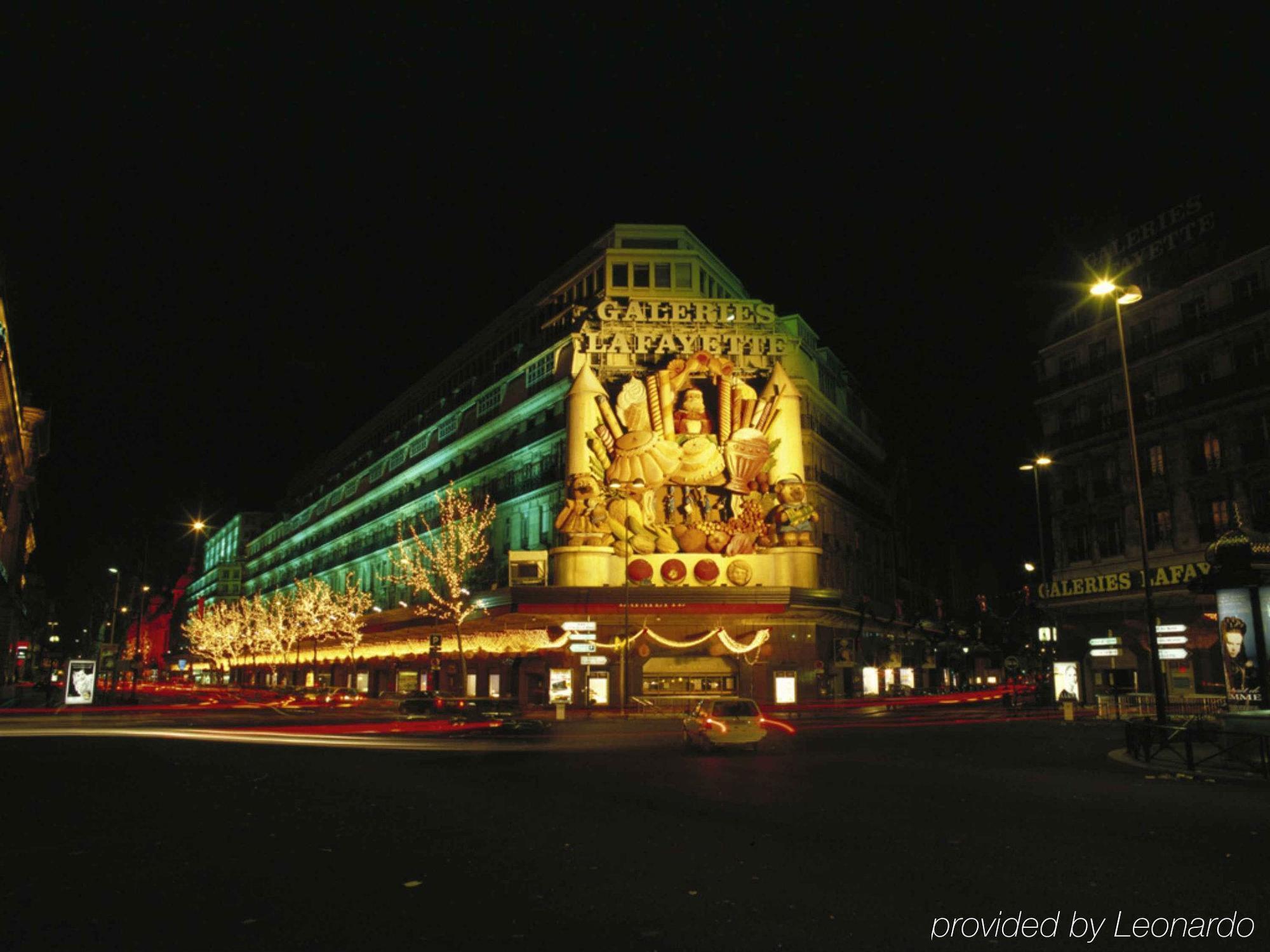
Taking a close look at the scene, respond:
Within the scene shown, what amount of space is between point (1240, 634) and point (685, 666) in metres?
25.5

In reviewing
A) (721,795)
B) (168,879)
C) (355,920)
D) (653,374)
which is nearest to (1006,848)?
(721,795)

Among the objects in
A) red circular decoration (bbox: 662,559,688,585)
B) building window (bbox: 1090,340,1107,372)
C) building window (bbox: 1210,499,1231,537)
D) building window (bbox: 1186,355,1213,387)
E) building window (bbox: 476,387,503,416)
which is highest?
building window (bbox: 476,387,503,416)

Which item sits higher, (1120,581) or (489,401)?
(489,401)

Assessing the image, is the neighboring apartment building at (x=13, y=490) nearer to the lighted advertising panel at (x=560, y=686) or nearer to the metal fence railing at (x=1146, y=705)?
the lighted advertising panel at (x=560, y=686)

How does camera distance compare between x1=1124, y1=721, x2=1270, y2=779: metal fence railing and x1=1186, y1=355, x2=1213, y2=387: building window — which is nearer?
x1=1124, y1=721, x2=1270, y2=779: metal fence railing

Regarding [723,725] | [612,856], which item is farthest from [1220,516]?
[612,856]

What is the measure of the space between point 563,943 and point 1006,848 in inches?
208

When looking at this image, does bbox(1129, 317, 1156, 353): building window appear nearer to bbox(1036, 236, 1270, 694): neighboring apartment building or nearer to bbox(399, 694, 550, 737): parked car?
bbox(1036, 236, 1270, 694): neighboring apartment building

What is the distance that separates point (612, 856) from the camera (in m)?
8.73

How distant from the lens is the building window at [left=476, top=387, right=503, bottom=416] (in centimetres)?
5700

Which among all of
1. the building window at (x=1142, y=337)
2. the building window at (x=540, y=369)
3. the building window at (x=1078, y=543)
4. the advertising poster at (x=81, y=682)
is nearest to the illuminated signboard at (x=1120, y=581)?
the building window at (x=1078, y=543)

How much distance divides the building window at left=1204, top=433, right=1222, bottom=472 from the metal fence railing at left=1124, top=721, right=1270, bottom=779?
2141 cm

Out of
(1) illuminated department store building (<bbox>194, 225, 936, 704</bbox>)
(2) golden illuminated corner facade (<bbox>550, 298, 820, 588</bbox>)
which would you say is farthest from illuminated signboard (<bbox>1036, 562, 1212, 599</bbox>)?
(2) golden illuminated corner facade (<bbox>550, 298, 820, 588</bbox>)

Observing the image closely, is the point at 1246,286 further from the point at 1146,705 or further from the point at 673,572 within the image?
the point at 673,572
